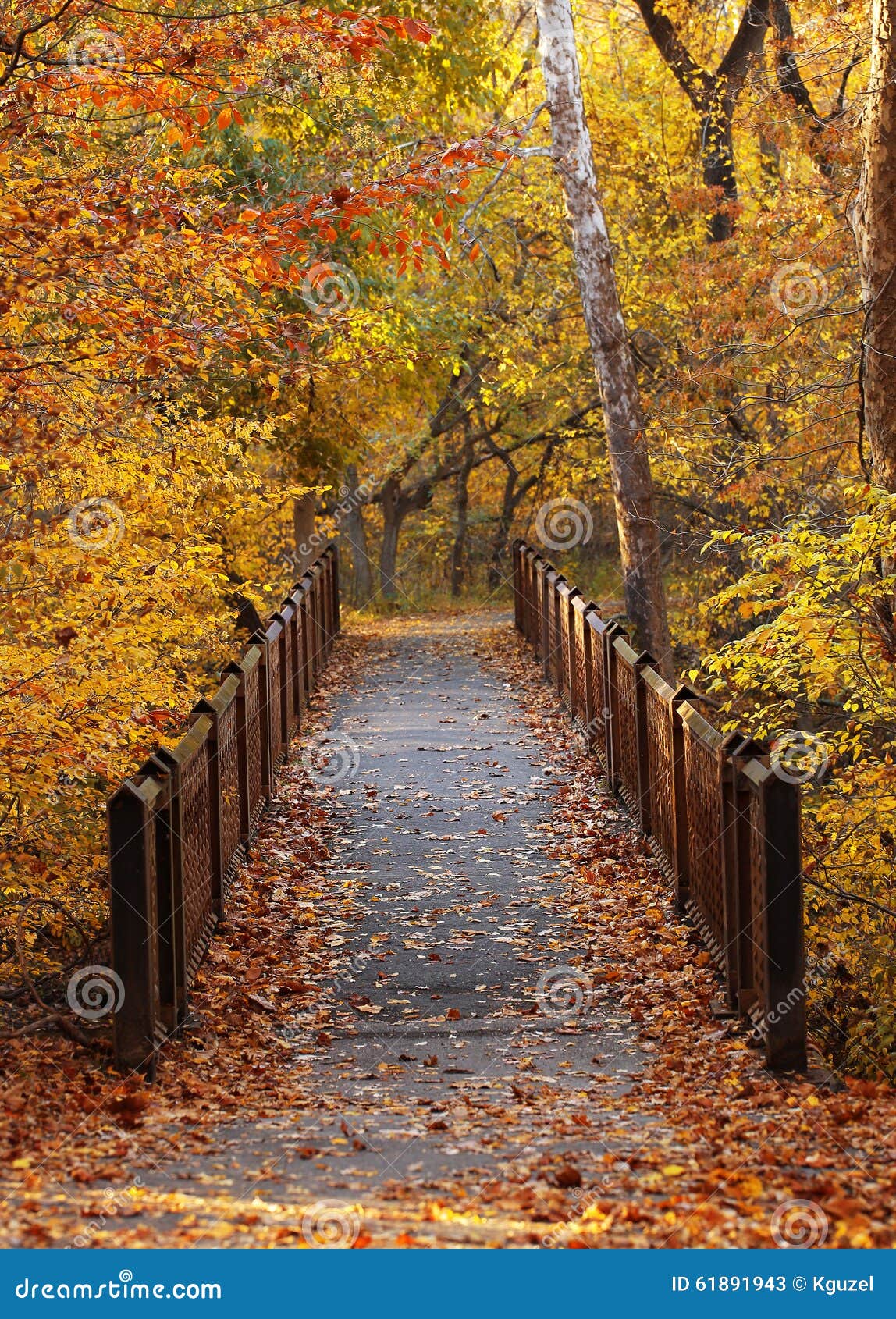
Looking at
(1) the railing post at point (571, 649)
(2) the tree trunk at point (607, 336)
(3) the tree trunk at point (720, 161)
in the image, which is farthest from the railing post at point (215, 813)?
(3) the tree trunk at point (720, 161)

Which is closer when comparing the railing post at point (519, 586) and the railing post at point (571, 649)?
the railing post at point (571, 649)

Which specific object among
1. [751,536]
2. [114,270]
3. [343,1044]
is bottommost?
[343,1044]

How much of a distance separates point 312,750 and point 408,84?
9.64m

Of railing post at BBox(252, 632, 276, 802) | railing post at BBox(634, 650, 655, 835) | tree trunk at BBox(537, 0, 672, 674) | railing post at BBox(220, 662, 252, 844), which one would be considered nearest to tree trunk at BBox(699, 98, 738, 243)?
tree trunk at BBox(537, 0, 672, 674)

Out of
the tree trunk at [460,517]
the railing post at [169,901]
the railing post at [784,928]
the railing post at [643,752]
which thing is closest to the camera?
the railing post at [784,928]

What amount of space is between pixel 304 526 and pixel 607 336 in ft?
35.9

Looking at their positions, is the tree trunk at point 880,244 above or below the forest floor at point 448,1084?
above

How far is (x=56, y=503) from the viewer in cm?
1038

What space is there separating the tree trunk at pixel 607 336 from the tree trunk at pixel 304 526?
29.6ft

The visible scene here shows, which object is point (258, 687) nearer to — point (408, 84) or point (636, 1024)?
point (636, 1024)

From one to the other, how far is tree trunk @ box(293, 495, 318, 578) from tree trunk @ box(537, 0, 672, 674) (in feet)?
29.6

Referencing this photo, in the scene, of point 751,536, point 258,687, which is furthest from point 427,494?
point 751,536

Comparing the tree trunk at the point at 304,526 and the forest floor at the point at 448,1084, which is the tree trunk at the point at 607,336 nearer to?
the forest floor at the point at 448,1084

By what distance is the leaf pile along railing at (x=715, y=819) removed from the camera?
20.7 feet
